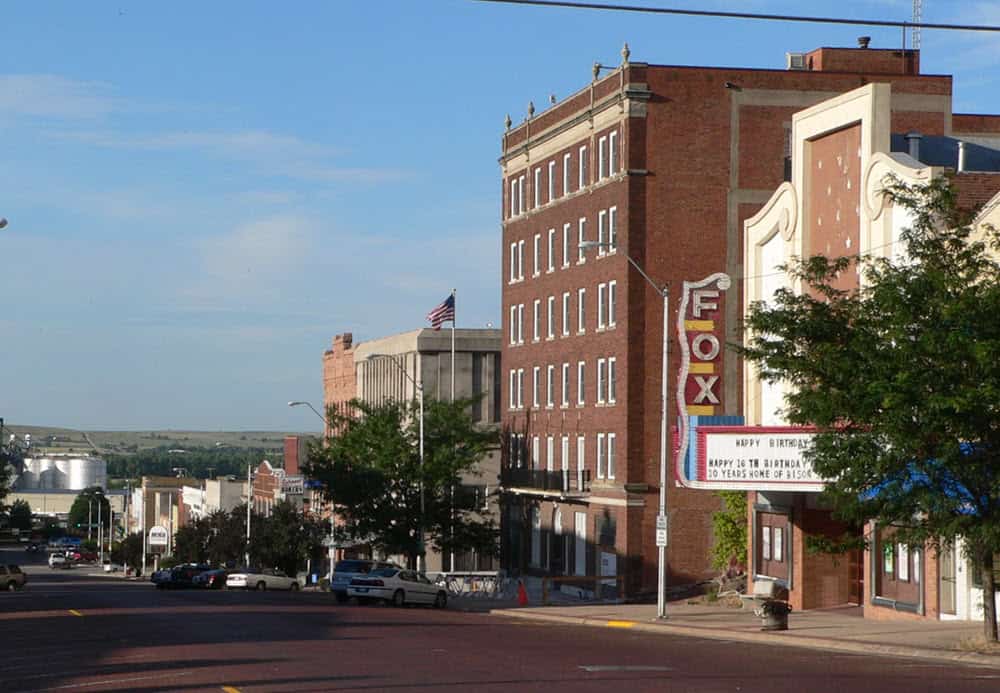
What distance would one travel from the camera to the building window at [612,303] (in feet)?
203

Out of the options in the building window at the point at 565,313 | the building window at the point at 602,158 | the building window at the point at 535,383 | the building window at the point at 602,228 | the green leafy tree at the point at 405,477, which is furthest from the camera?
the building window at the point at 535,383

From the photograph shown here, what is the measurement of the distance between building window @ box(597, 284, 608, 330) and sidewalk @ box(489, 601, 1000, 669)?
564 inches

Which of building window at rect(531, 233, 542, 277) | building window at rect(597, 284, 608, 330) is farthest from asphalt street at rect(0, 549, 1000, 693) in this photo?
building window at rect(531, 233, 542, 277)

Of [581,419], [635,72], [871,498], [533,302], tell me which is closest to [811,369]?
[871,498]

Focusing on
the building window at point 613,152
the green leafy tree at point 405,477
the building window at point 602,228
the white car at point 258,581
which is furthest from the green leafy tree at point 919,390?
the white car at point 258,581

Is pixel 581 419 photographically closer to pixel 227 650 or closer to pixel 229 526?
pixel 227 650

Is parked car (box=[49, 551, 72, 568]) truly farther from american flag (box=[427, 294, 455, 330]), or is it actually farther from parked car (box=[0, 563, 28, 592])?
american flag (box=[427, 294, 455, 330])

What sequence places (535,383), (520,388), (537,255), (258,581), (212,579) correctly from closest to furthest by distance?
(537,255) < (535,383) < (520,388) < (258,581) < (212,579)

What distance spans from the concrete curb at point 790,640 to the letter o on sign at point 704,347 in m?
10.6

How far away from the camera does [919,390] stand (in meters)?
29.7

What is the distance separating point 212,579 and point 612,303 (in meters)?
28.8

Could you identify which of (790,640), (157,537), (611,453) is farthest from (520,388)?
(157,537)

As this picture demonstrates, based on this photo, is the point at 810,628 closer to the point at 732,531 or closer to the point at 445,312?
the point at 732,531

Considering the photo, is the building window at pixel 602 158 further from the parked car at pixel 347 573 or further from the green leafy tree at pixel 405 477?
the parked car at pixel 347 573
